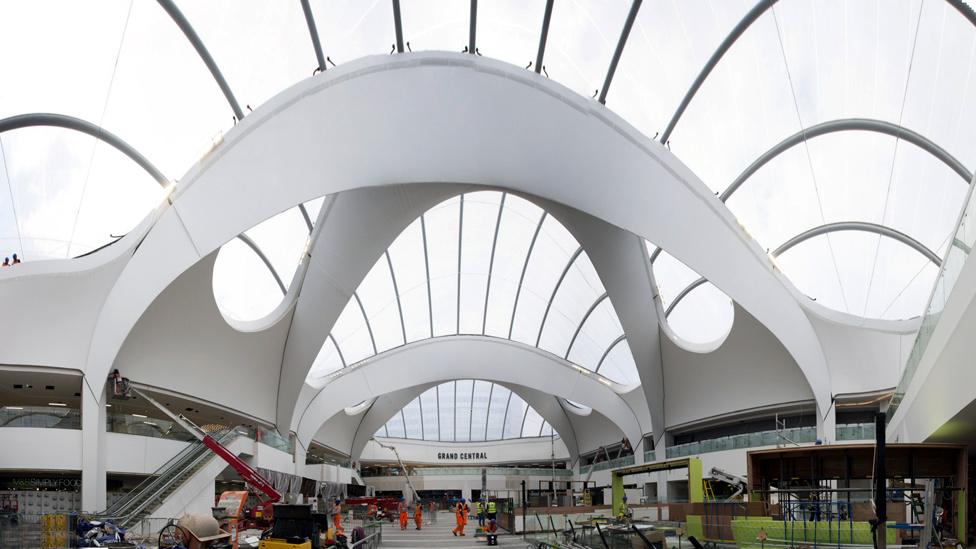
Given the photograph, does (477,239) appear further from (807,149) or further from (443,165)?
(807,149)

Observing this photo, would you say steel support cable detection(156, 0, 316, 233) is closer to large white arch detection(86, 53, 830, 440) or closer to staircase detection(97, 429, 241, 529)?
large white arch detection(86, 53, 830, 440)

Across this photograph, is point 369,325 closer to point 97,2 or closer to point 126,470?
point 126,470

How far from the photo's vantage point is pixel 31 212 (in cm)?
2428

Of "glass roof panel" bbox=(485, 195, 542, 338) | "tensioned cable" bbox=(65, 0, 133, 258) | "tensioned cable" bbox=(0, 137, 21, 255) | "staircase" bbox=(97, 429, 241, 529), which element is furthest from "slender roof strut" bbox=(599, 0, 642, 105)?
"staircase" bbox=(97, 429, 241, 529)

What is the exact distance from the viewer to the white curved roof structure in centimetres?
2227

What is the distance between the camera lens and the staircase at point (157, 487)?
24.2 metres

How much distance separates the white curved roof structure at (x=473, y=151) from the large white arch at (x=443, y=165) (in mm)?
85

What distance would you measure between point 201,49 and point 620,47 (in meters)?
13.5

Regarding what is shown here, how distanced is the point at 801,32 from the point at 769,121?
391 cm

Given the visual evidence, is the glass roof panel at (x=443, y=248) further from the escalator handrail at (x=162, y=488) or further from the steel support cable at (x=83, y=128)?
the steel support cable at (x=83, y=128)

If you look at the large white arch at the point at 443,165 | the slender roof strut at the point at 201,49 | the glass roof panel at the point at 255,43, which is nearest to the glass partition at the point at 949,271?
the large white arch at the point at 443,165

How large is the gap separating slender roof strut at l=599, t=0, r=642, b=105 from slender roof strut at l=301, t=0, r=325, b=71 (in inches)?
388

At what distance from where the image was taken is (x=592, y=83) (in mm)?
26406

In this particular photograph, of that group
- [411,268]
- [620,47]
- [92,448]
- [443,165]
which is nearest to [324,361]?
[411,268]
